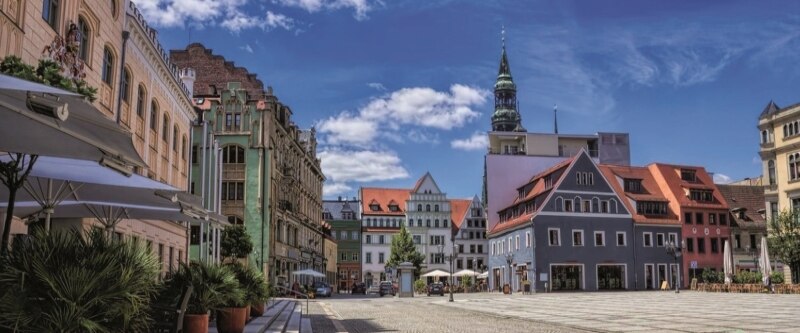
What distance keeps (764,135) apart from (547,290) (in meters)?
23.6

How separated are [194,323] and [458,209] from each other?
10174 centimetres

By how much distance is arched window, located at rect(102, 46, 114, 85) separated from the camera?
22125 millimetres

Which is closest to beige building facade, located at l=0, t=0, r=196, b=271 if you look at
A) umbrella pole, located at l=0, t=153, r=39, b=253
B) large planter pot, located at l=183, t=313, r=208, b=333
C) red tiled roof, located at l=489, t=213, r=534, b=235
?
large planter pot, located at l=183, t=313, r=208, b=333

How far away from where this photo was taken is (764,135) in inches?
2382

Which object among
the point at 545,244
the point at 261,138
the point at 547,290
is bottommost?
the point at 547,290

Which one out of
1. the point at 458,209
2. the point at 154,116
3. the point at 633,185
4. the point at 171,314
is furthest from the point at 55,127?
the point at 458,209

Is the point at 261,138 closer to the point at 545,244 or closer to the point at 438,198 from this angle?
the point at 545,244

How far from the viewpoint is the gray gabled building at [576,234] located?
2493 inches

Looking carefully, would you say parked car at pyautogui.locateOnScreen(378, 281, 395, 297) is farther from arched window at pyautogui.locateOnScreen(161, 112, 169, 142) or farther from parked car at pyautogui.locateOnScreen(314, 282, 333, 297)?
arched window at pyautogui.locateOnScreen(161, 112, 169, 142)

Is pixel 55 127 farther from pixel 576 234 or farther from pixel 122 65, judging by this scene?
pixel 576 234

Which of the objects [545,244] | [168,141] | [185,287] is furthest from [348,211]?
[185,287]

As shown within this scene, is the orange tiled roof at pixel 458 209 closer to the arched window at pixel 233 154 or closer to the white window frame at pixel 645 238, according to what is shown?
the white window frame at pixel 645 238

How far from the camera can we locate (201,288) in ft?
36.2

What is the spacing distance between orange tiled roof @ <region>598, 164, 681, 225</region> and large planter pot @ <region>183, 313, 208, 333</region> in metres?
60.8
